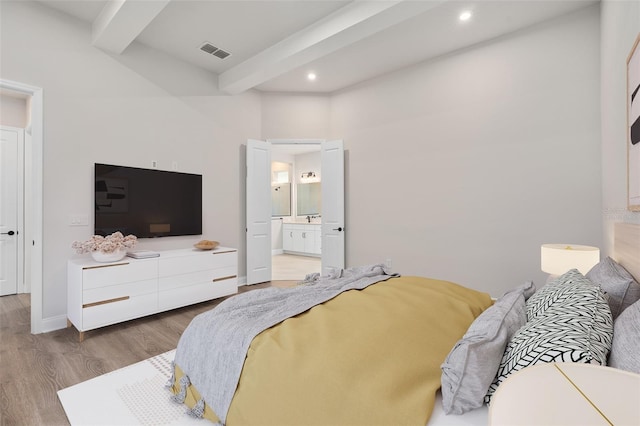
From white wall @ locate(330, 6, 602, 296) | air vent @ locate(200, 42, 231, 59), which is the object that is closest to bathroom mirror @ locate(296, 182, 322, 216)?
white wall @ locate(330, 6, 602, 296)

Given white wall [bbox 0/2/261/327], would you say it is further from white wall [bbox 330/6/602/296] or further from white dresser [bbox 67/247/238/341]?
white wall [bbox 330/6/602/296]

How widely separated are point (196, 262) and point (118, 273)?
2.62 feet

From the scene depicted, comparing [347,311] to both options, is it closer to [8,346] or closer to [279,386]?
[279,386]

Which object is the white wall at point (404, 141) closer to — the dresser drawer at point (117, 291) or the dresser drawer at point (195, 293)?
the dresser drawer at point (117, 291)

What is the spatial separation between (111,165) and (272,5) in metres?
2.35

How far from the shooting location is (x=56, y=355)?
2383 millimetres

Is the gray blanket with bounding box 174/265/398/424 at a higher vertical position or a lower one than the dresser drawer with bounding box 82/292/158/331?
higher

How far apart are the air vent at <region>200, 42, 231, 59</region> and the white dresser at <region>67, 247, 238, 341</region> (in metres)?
2.46

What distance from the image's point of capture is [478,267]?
354 centimetres

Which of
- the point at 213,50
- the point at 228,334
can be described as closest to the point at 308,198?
the point at 213,50

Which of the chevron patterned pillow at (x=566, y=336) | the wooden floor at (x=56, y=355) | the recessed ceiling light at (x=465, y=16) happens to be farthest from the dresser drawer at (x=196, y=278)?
the recessed ceiling light at (x=465, y=16)

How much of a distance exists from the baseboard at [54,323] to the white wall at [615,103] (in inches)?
179

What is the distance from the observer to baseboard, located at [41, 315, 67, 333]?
2858 millimetres

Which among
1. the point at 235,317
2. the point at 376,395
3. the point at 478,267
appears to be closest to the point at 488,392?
the point at 376,395
